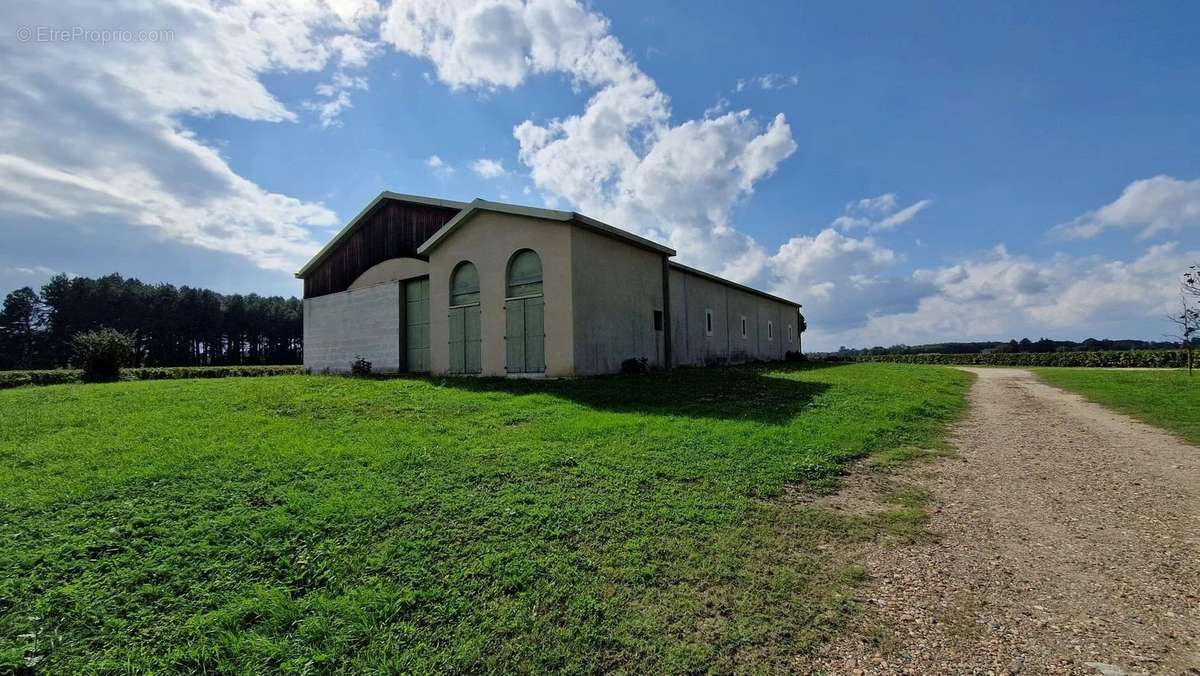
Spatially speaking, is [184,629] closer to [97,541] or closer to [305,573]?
[305,573]

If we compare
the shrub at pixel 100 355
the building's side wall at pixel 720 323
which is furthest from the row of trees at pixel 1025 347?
the shrub at pixel 100 355

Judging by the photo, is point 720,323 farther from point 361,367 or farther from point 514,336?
point 361,367

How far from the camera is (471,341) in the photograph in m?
16.4

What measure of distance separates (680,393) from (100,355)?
67.7 feet

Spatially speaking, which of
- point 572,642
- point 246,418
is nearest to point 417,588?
point 572,642

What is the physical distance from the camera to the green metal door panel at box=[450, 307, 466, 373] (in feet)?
54.7

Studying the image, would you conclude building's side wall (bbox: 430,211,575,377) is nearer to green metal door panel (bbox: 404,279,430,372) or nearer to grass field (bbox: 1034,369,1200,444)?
green metal door panel (bbox: 404,279,430,372)

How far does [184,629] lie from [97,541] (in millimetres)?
1725

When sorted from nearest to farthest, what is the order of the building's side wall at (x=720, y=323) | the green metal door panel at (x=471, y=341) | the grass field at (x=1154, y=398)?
the grass field at (x=1154, y=398) → the green metal door panel at (x=471, y=341) → the building's side wall at (x=720, y=323)

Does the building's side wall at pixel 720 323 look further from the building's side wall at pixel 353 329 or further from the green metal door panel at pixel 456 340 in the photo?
the building's side wall at pixel 353 329

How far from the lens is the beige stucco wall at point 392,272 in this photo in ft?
62.5

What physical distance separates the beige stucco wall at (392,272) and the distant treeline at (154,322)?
43.5 meters

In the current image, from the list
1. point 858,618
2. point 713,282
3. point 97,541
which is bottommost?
point 858,618

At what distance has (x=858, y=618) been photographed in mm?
3344
